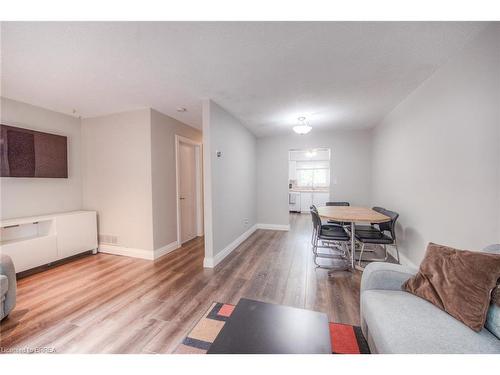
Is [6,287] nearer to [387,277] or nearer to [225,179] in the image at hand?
[225,179]

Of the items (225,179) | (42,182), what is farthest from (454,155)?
(42,182)

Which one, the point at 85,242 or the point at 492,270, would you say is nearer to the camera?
the point at 492,270

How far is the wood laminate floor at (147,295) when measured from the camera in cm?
152

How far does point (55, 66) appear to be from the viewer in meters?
1.89

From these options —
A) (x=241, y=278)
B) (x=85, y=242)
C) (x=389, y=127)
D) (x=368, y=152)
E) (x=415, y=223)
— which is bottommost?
(x=241, y=278)

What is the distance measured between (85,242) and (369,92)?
485cm

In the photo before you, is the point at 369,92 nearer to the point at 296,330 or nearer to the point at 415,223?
the point at 415,223

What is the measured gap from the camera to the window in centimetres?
820

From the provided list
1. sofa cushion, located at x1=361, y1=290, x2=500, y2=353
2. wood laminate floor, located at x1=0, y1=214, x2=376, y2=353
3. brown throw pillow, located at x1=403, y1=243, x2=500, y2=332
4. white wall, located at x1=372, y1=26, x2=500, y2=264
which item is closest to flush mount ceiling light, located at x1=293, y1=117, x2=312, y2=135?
white wall, located at x1=372, y1=26, x2=500, y2=264

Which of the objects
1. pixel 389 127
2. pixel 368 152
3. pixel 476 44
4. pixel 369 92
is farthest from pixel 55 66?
pixel 368 152

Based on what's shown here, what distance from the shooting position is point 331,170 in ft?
15.8

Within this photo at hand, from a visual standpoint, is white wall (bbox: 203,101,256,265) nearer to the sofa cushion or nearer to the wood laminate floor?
the wood laminate floor

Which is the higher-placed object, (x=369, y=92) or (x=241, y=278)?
(x=369, y=92)

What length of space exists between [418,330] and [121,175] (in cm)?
390
